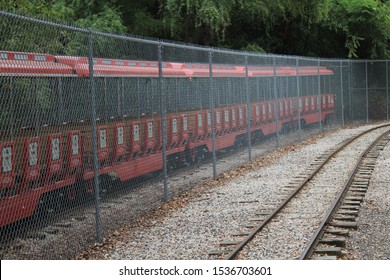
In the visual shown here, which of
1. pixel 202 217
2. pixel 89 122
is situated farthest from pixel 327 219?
pixel 89 122

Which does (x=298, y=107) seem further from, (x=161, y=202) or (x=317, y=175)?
(x=161, y=202)

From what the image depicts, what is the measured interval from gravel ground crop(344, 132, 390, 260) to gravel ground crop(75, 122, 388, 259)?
1214 millimetres

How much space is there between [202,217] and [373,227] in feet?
8.67

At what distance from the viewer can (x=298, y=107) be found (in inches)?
1001

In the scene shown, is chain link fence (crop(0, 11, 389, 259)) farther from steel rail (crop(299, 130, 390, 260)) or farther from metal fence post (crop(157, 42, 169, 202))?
steel rail (crop(299, 130, 390, 260))

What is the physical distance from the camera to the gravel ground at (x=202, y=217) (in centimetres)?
916

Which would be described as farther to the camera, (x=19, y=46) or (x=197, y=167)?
(x=197, y=167)

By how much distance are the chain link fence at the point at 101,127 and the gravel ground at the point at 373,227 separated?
334 centimetres

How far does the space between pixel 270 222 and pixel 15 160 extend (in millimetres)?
4455

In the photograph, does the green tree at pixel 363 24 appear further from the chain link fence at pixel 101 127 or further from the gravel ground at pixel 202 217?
the gravel ground at pixel 202 217

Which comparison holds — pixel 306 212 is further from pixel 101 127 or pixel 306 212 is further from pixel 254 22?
pixel 254 22

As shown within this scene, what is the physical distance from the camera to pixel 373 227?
10.3 meters

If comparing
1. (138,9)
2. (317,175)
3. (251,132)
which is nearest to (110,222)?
(317,175)

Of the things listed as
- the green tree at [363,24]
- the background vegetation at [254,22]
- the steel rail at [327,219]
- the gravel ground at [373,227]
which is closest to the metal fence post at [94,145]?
the steel rail at [327,219]
